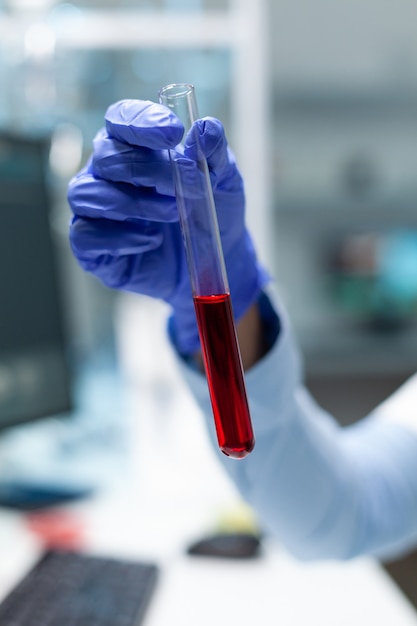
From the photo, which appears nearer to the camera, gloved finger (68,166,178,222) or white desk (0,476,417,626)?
gloved finger (68,166,178,222)

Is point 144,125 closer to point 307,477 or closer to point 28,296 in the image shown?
point 307,477

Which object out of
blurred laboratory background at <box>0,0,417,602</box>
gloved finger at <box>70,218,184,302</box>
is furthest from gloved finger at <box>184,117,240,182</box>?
blurred laboratory background at <box>0,0,417,602</box>

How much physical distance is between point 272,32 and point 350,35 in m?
0.33

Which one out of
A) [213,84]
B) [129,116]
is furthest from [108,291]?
[129,116]

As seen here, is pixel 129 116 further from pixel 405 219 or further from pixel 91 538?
pixel 405 219

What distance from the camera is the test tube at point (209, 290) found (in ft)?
1.48

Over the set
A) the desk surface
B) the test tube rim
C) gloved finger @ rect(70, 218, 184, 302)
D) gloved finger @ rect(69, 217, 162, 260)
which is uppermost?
the test tube rim

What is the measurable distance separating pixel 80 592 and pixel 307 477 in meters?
0.31

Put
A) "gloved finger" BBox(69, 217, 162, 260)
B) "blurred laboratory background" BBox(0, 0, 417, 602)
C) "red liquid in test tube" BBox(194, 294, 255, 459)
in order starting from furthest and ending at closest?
"blurred laboratory background" BBox(0, 0, 417, 602), "gloved finger" BBox(69, 217, 162, 260), "red liquid in test tube" BBox(194, 294, 255, 459)

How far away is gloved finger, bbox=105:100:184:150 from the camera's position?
479 millimetres

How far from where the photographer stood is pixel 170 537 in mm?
906

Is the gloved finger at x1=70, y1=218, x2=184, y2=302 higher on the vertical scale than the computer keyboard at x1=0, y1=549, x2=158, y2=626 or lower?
higher

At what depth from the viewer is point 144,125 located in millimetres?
490

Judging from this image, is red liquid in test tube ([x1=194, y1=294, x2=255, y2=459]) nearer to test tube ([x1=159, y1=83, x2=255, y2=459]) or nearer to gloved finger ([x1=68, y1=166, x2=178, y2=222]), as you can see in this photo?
test tube ([x1=159, y1=83, x2=255, y2=459])
